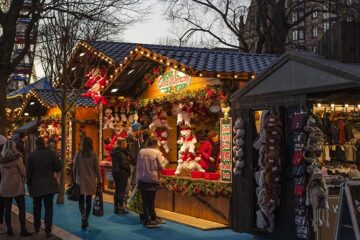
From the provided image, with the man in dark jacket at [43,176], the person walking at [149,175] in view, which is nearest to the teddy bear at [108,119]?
the person walking at [149,175]

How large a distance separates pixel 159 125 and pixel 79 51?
15.9ft

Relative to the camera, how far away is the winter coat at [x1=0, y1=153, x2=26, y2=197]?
31.2 ft

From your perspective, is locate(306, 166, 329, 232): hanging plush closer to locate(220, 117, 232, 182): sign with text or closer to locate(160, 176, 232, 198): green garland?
locate(160, 176, 232, 198): green garland

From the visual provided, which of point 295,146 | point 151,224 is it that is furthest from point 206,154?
point 295,146

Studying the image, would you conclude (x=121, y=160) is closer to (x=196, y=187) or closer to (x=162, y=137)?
(x=196, y=187)

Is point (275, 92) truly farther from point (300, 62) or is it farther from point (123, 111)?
point (123, 111)

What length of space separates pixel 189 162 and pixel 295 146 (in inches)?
185

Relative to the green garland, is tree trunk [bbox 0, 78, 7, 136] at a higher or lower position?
higher

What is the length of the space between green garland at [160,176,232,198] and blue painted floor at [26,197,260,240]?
0.76 meters

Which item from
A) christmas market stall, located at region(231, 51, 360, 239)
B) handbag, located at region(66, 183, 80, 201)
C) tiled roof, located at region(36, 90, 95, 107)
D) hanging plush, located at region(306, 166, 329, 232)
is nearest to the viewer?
hanging plush, located at region(306, 166, 329, 232)

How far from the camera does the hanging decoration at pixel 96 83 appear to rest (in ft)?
53.8

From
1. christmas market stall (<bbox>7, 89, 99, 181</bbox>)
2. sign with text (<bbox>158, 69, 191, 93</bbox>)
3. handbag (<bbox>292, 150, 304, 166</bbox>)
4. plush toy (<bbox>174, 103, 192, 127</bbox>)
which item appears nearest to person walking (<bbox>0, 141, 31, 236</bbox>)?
plush toy (<bbox>174, 103, 192, 127</bbox>)

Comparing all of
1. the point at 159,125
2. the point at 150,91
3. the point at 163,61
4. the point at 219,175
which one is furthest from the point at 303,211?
the point at 150,91

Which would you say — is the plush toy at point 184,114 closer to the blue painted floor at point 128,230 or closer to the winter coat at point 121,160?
the winter coat at point 121,160
